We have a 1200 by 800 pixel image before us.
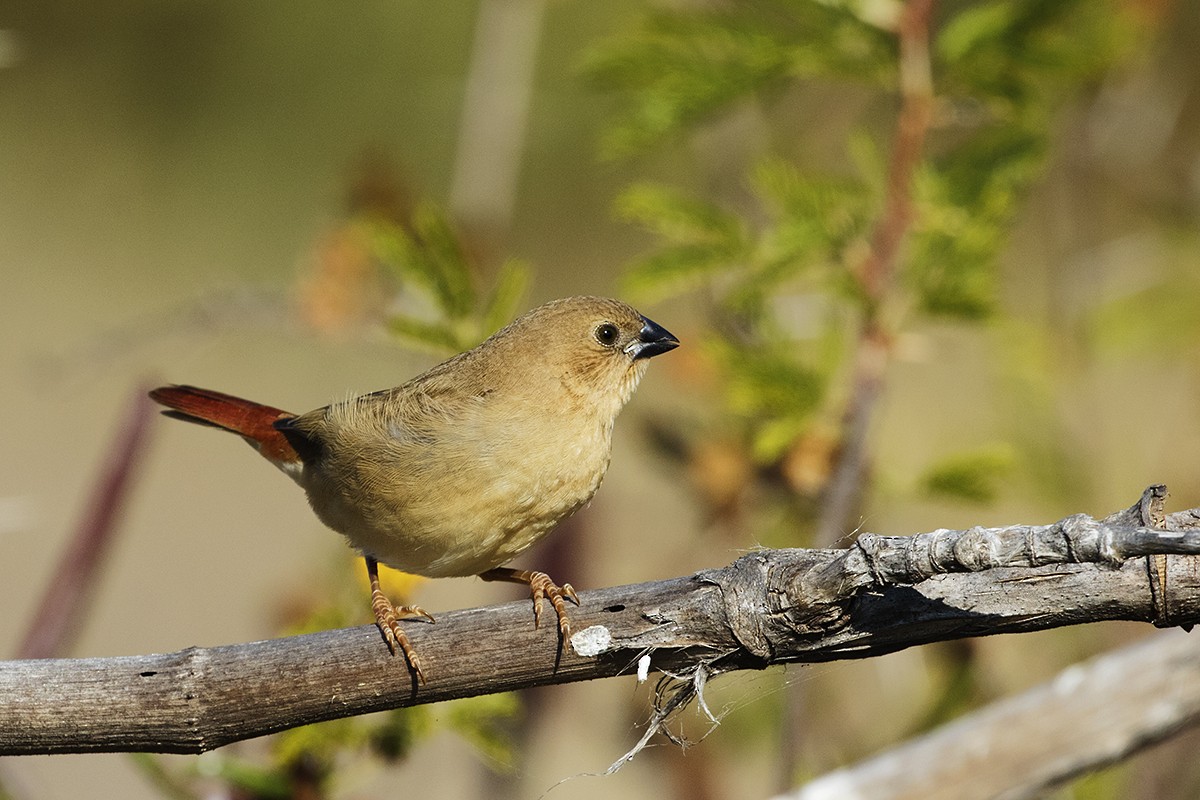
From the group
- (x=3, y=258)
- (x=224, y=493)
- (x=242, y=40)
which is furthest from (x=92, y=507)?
(x=3, y=258)

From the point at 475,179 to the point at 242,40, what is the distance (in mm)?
5365

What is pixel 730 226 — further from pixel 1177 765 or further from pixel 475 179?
pixel 1177 765

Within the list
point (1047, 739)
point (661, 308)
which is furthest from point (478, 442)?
point (661, 308)

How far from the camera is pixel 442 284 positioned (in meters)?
2.65

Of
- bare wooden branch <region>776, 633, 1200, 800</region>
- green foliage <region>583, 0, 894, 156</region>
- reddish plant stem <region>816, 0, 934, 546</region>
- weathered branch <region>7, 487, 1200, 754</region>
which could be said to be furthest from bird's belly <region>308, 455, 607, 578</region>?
green foliage <region>583, 0, 894, 156</region>

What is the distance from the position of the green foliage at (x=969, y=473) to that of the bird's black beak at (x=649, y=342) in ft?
2.36

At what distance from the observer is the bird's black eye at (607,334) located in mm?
3129

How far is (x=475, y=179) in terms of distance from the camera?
13.3 feet

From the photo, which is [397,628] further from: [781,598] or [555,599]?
[781,598]

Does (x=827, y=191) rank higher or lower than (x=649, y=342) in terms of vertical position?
higher

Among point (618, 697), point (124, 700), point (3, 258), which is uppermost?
point (3, 258)

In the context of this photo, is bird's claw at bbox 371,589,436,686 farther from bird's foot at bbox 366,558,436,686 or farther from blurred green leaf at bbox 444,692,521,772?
blurred green leaf at bbox 444,692,521,772

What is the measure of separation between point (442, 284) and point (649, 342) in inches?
27.3

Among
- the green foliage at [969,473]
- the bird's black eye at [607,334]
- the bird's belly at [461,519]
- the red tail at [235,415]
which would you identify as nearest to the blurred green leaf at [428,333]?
the bird's belly at [461,519]
